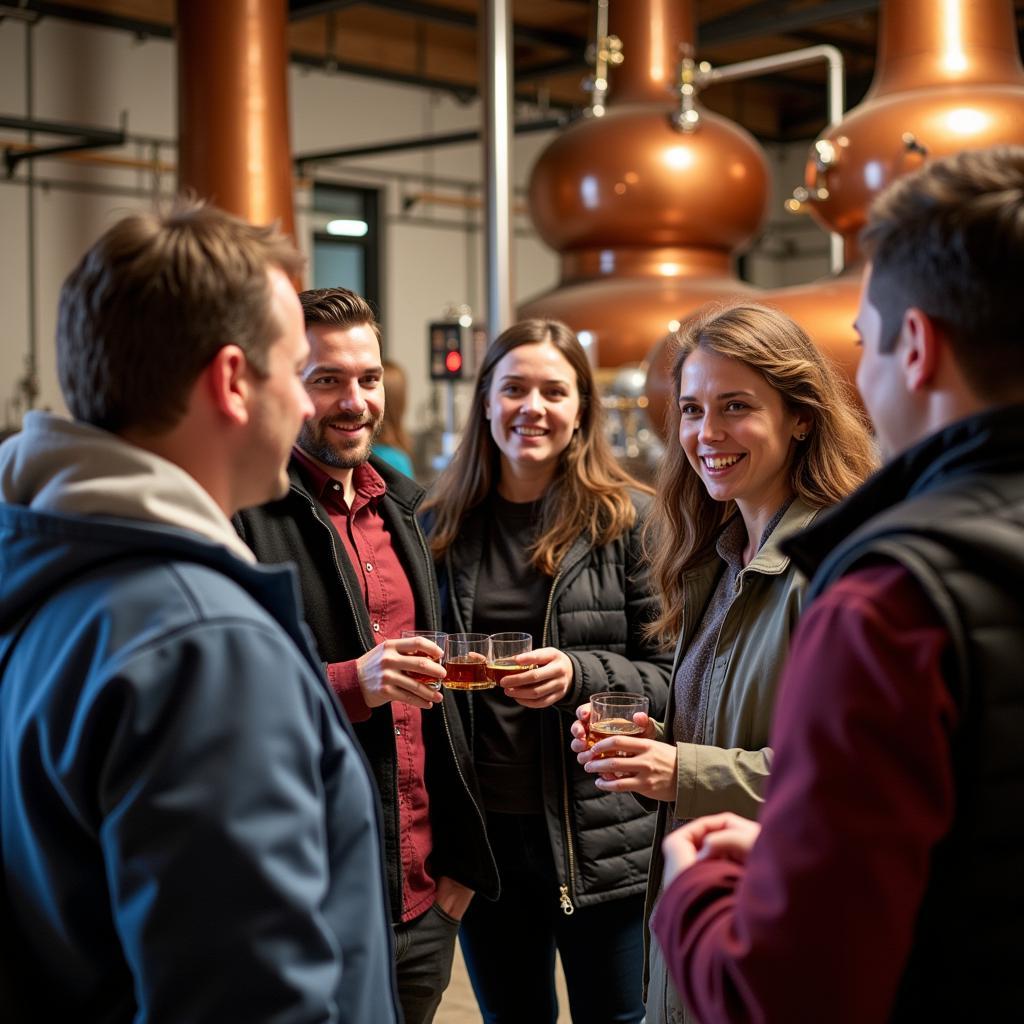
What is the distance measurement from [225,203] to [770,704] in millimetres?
3887

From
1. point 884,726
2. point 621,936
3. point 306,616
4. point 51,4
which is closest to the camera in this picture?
point 884,726

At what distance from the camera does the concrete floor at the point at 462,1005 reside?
318 centimetres

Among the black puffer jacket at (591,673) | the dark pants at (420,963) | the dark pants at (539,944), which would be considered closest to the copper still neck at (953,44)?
the black puffer jacket at (591,673)

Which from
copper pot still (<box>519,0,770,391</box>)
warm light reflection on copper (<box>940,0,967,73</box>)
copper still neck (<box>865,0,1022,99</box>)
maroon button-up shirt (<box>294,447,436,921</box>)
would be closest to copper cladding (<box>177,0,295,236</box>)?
copper pot still (<box>519,0,770,391</box>)

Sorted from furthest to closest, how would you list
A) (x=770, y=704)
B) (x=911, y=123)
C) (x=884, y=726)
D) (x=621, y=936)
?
(x=911, y=123), (x=621, y=936), (x=770, y=704), (x=884, y=726)

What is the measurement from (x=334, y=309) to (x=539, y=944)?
1.27 metres

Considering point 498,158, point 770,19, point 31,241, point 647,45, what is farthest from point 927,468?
point 770,19

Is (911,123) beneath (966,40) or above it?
beneath

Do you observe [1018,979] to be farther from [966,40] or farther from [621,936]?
[966,40]

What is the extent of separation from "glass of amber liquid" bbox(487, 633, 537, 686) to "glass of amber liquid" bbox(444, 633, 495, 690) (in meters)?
0.01

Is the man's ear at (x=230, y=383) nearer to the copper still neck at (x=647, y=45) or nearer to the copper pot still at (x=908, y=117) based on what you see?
the copper pot still at (x=908, y=117)

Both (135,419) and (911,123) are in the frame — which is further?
(911,123)

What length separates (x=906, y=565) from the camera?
90 cm

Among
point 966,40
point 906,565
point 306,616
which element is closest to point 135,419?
point 906,565
